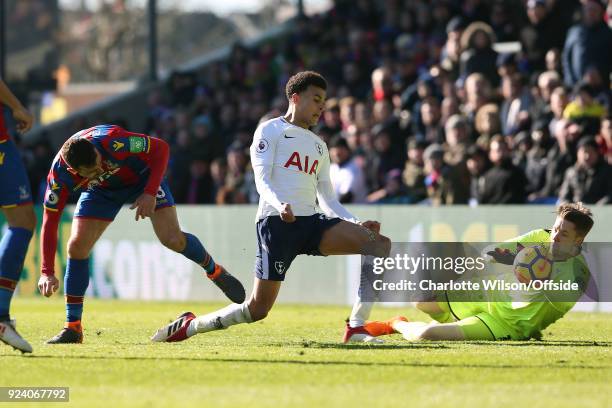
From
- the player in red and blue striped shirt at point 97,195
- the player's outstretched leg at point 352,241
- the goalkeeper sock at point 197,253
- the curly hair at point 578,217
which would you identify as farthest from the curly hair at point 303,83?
the curly hair at point 578,217

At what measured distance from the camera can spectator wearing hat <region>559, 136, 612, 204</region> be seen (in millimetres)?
17234

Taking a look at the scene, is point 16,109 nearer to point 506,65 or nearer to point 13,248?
point 13,248

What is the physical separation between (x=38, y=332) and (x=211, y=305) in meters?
6.34

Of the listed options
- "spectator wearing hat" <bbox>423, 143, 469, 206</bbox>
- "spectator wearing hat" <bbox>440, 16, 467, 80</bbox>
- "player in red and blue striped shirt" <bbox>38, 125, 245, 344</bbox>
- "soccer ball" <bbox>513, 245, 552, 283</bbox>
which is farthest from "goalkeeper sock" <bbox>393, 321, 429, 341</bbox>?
"spectator wearing hat" <bbox>440, 16, 467, 80</bbox>

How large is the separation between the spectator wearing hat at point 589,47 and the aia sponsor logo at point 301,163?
9531 millimetres

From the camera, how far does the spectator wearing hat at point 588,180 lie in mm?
17234

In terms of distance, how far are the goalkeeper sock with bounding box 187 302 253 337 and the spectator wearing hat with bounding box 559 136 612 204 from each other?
7.32 m

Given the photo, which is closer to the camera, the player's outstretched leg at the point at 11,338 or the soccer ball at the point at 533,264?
the player's outstretched leg at the point at 11,338

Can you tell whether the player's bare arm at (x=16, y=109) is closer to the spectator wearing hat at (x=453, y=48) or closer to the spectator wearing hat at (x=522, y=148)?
the spectator wearing hat at (x=522, y=148)

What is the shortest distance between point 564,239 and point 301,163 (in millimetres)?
2246

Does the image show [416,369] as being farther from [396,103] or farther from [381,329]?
[396,103]

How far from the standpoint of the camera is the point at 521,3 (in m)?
24.1

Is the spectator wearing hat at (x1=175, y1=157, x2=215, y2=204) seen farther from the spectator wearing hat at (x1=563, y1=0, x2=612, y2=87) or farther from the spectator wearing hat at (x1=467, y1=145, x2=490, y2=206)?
the spectator wearing hat at (x1=563, y1=0, x2=612, y2=87)

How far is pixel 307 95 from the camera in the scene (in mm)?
10945
